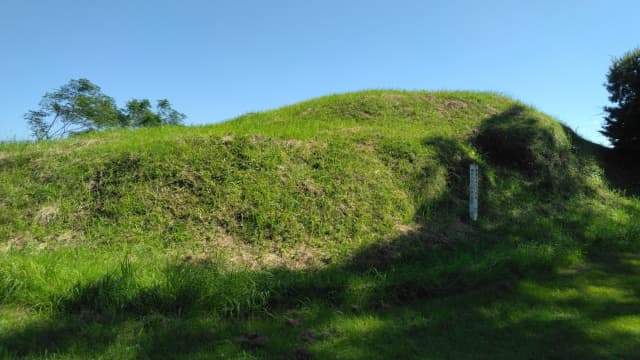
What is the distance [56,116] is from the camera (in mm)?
24422

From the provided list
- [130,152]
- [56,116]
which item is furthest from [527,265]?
[56,116]

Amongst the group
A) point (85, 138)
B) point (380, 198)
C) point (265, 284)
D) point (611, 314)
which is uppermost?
point (85, 138)

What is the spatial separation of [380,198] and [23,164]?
6158mm

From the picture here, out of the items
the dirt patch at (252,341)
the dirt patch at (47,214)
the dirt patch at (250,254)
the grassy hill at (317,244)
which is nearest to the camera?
the dirt patch at (252,341)

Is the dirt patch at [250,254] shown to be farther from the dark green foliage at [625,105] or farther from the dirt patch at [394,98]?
the dark green foliage at [625,105]

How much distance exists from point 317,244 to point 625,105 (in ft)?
33.5

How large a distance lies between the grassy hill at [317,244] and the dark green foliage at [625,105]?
212cm

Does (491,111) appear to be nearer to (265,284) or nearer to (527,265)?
(527,265)

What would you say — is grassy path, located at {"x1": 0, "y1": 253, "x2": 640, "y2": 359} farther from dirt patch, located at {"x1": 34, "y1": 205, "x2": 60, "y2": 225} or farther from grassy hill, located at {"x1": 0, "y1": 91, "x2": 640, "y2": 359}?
dirt patch, located at {"x1": 34, "y1": 205, "x2": 60, "y2": 225}

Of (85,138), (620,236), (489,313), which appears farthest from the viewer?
(85,138)

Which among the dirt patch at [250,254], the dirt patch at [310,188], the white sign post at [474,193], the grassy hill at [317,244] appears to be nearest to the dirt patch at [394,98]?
the grassy hill at [317,244]

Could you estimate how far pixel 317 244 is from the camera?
5.96 meters

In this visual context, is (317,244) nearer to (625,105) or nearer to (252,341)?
(252,341)

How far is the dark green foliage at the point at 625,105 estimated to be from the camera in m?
11.1
